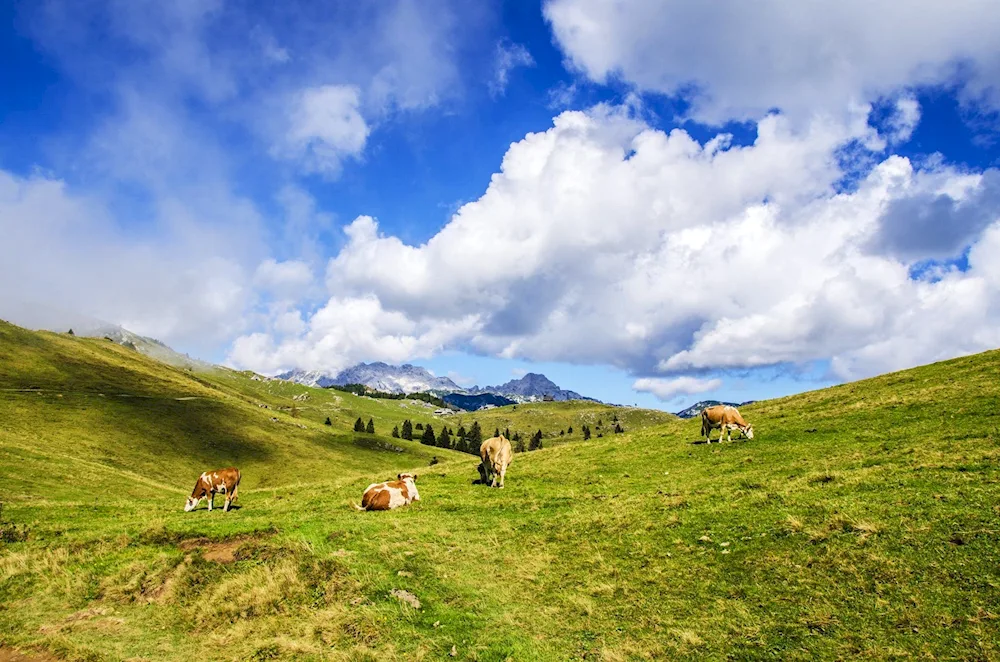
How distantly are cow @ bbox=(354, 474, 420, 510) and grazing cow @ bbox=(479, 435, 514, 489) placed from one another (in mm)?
4582

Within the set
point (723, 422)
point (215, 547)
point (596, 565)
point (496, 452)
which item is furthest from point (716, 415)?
point (215, 547)

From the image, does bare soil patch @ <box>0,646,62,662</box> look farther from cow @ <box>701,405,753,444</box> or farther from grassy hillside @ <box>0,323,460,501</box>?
cow @ <box>701,405,753,444</box>

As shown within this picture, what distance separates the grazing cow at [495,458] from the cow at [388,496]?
4582 millimetres

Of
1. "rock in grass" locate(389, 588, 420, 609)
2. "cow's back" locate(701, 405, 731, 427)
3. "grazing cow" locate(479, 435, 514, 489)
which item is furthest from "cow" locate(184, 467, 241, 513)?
"cow's back" locate(701, 405, 731, 427)

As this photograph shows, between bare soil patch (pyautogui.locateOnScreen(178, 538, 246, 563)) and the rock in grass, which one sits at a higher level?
the rock in grass

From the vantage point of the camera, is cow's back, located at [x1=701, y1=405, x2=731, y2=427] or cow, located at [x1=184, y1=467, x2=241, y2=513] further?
cow's back, located at [x1=701, y1=405, x2=731, y2=427]

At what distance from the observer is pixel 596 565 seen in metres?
13.6

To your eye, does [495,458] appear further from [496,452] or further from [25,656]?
A: [25,656]

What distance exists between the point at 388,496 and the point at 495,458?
254 inches

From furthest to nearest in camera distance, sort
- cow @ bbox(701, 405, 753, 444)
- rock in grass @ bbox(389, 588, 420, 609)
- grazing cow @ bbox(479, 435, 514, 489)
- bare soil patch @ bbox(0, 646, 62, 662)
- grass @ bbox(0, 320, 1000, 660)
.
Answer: cow @ bbox(701, 405, 753, 444) → grazing cow @ bbox(479, 435, 514, 489) → rock in grass @ bbox(389, 588, 420, 609) → bare soil patch @ bbox(0, 646, 62, 662) → grass @ bbox(0, 320, 1000, 660)

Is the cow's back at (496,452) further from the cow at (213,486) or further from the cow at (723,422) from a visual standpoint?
the cow at (213,486)

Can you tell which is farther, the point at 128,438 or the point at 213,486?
the point at 128,438

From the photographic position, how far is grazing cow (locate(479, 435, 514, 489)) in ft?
90.0

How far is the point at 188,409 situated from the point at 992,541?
150843 millimetres
